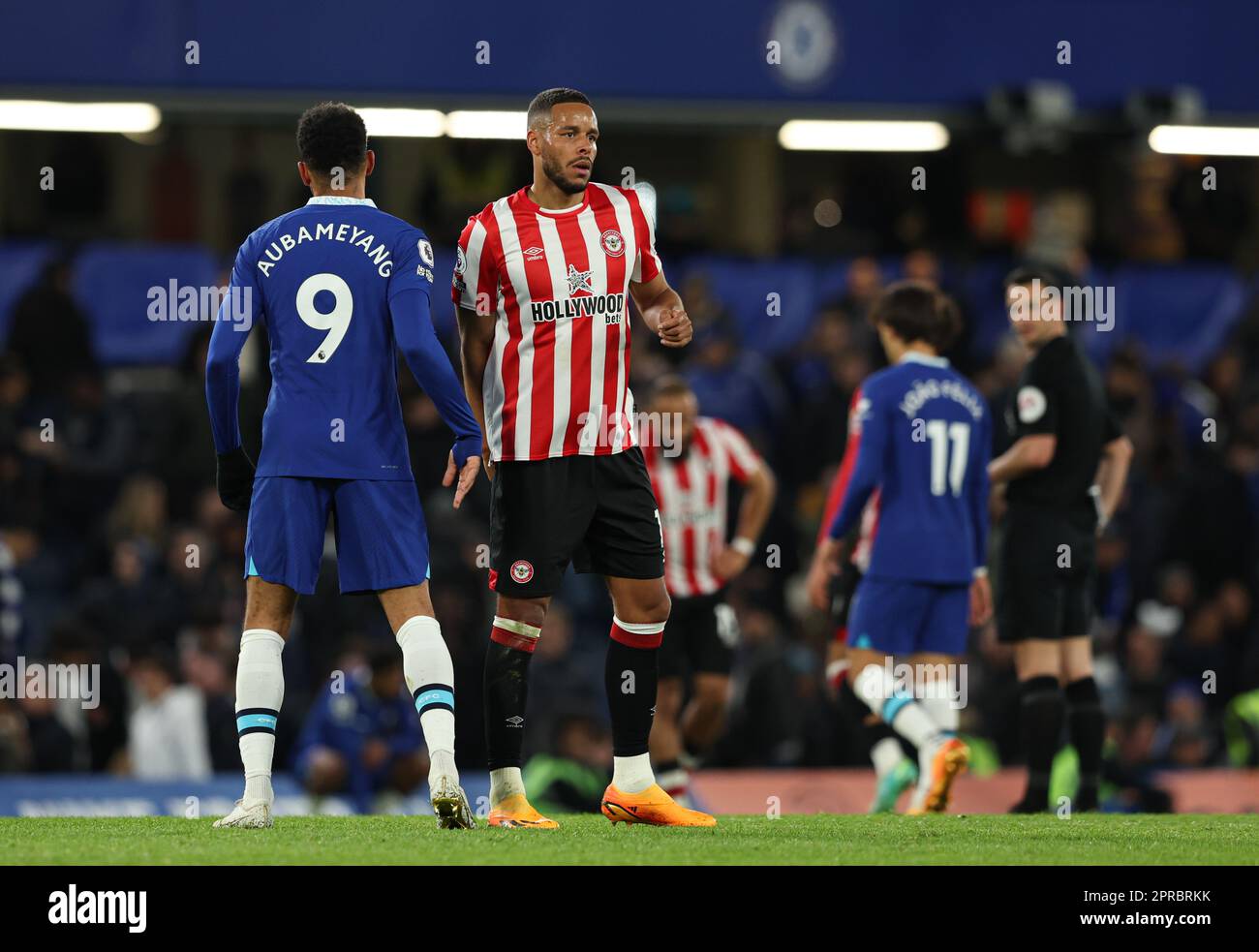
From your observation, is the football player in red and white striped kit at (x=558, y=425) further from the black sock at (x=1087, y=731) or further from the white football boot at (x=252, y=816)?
the black sock at (x=1087, y=731)

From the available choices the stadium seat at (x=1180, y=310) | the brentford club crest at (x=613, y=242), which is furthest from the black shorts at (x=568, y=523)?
the stadium seat at (x=1180, y=310)

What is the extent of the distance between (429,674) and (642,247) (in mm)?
1635

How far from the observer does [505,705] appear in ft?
21.3

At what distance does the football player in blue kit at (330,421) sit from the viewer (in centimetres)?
619

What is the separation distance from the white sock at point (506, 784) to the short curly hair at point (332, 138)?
205 centimetres

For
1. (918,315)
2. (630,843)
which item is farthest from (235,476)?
(918,315)

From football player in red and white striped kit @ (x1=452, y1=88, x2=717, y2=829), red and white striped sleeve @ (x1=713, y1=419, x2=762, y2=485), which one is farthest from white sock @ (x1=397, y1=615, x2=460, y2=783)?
red and white striped sleeve @ (x1=713, y1=419, x2=762, y2=485)

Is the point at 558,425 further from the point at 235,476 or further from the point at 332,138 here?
the point at 332,138

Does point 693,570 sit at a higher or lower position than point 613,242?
lower

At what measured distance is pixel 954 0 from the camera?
1467 cm

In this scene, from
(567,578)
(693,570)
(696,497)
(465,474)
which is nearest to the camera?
(465,474)

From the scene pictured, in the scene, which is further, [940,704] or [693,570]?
[693,570]

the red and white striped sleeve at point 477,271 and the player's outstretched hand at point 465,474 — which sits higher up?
the red and white striped sleeve at point 477,271

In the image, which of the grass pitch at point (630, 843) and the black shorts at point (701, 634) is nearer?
the grass pitch at point (630, 843)
